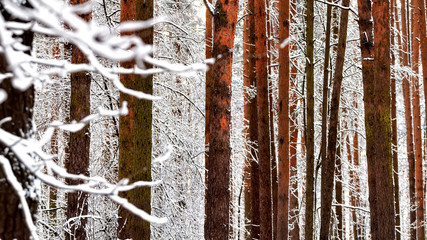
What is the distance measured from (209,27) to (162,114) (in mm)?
3291

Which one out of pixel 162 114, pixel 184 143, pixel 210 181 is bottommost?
pixel 210 181

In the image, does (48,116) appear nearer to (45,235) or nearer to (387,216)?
(45,235)

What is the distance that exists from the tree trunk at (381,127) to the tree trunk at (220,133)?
2147mm

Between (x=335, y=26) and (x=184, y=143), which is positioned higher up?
(x=335, y=26)

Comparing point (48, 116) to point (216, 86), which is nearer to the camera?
point (216, 86)

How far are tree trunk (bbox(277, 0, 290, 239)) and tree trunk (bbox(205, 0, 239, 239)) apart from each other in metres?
2.79

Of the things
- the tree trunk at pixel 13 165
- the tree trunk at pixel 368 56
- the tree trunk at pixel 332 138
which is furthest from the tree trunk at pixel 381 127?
the tree trunk at pixel 13 165

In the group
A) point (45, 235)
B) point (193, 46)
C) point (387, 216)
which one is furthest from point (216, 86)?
point (193, 46)

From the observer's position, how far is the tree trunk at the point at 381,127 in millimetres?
6332

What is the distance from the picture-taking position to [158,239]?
26.1 ft

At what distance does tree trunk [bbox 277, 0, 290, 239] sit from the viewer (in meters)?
8.75

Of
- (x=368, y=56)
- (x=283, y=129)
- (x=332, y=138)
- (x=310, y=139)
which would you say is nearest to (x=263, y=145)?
(x=283, y=129)

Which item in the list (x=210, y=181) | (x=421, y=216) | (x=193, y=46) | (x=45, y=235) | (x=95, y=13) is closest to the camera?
(x=210, y=181)

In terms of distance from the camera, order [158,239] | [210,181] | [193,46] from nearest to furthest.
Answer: [210,181]
[158,239]
[193,46]
